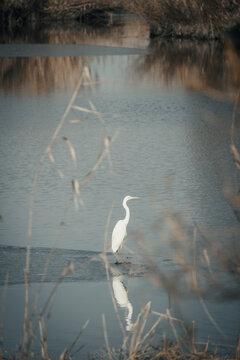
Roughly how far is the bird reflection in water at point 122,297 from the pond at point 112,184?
0.01 meters

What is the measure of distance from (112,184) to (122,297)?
3623mm

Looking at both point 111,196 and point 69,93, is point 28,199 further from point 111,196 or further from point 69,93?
point 69,93

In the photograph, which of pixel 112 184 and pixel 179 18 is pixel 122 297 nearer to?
pixel 112 184

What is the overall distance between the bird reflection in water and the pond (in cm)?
1

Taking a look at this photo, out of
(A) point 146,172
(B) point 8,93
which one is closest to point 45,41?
(B) point 8,93

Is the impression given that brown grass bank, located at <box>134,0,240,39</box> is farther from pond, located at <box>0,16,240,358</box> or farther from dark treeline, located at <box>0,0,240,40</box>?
pond, located at <box>0,16,240,358</box>

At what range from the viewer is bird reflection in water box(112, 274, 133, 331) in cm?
515

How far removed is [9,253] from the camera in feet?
21.5

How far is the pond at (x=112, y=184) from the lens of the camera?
4949 mm

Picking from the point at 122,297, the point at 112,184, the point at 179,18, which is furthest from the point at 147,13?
the point at 122,297

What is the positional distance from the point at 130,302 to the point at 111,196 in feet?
10.3

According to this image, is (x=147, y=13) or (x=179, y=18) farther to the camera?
(x=147, y=13)

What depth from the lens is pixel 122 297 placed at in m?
5.58

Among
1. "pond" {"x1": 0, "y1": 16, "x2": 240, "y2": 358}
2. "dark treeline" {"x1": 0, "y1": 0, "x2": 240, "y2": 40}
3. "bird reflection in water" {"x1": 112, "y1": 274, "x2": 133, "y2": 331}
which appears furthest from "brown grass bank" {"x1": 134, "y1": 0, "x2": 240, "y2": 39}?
"bird reflection in water" {"x1": 112, "y1": 274, "x2": 133, "y2": 331}
